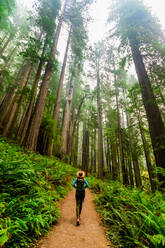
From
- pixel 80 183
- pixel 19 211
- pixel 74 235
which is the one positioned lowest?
pixel 74 235

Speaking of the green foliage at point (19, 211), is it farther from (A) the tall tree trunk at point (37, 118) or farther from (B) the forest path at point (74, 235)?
(A) the tall tree trunk at point (37, 118)

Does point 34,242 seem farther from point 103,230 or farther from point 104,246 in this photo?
point 103,230

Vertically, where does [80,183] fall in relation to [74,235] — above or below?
above

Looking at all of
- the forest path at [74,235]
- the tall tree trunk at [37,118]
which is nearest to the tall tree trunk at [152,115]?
the forest path at [74,235]

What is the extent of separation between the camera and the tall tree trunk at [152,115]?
394cm

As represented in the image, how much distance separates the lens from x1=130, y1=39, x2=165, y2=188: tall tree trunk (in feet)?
12.9

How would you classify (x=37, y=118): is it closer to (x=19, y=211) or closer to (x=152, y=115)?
(x=19, y=211)

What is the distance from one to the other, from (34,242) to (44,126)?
294 inches

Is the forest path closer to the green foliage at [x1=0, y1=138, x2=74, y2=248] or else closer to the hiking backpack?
the green foliage at [x1=0, y1=138, x2=74, y2=248]

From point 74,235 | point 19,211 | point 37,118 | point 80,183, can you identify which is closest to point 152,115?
point 80,183

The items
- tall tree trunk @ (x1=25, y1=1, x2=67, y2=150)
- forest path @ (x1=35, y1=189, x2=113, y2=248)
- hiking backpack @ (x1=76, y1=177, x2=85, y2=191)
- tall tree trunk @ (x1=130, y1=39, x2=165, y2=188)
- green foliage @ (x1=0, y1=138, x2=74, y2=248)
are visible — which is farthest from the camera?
tall tree trunk @ (x1=25, y1=1, x2=67, y2=150)

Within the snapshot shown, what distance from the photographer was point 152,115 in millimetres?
4484

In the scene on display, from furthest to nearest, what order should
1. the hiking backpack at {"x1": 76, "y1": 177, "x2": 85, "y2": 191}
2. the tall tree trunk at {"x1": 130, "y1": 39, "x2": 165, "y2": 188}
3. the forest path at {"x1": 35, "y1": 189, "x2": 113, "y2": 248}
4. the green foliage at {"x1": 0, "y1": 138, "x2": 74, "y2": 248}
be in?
1. the tall tree trunk at {"x1": 130, "y1": 39, "x2": 165, "y2": 188}
2. the hiking backpack at {"x1": 76, "y1": 177, "x2": 85, "y2": 191}
3. the forest path at {"x1": 35, "y1": 189, "x2": 113, "y2": 248}
4. the green foliage at {"x1": 0, "y1": 138, "x2": 74, "y2": 248}

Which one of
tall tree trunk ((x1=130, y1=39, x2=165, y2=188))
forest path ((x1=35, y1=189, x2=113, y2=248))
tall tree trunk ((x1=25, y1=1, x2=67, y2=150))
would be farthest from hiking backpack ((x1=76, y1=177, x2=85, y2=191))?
tall tree trunk ((x1=25, y1=1, x2=67, y2=150))
